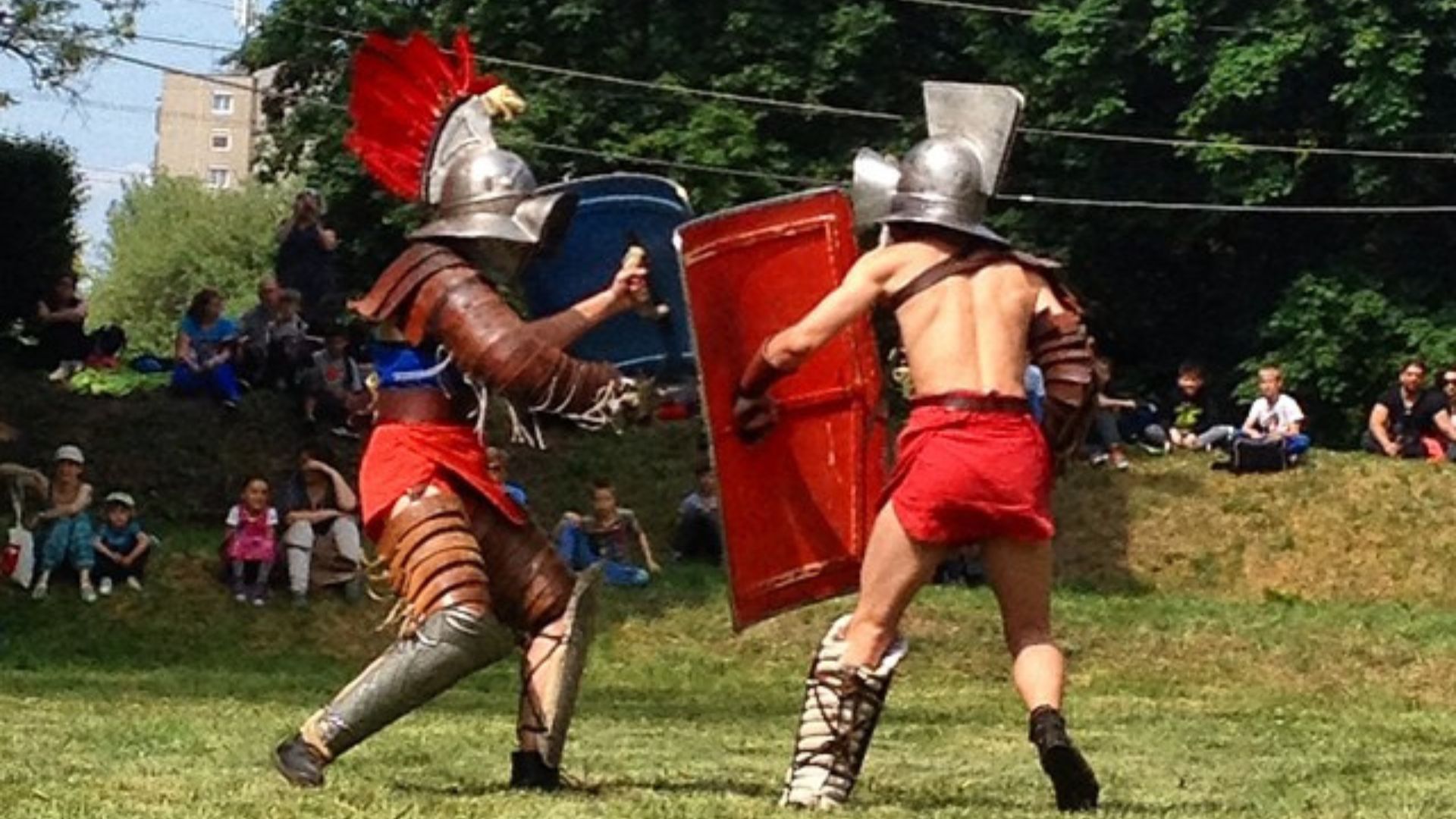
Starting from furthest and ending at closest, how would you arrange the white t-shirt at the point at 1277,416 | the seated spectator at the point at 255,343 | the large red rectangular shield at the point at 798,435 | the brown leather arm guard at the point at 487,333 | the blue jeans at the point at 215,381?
the white t-shirt at the point at 1277,416 → the blue jeans at the point at 215,381 → the seated spectator at the point at 255,343 → the large red rectangular shield at the point at 798,435 → the brown leather arm guard at the point at 487,333

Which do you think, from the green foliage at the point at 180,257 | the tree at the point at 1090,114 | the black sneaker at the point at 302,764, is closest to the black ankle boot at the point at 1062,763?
the black sneaker at the point at 302,764

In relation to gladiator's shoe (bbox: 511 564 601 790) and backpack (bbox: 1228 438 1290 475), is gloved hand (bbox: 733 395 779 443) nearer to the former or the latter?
gladiator's shoe (bbox: 511 564 601 790)

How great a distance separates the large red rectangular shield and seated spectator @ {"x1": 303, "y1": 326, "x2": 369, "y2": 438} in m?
12.9

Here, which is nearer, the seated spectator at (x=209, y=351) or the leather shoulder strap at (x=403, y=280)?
the leather shoulder strap at (x=403, y=280)

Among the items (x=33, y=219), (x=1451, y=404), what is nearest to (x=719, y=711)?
(x=1451, y=404)

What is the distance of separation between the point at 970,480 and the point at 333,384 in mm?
14300

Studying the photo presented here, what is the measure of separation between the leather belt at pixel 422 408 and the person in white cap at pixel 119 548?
10663 millimetres

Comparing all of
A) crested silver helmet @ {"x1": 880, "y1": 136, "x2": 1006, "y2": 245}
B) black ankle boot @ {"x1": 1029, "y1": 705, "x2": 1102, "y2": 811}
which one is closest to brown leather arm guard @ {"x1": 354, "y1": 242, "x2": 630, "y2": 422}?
crested silver helmet @ {"x1": 880, "y1": 136, "x2": 1006, "y2": 245}

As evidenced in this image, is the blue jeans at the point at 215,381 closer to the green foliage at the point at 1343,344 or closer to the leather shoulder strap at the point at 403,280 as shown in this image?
the green foliage at the point at 1343,344

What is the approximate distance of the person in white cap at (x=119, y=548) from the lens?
1859 centimetres

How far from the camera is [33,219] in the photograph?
79.5 feet

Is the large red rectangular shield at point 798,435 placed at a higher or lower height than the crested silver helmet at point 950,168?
lower

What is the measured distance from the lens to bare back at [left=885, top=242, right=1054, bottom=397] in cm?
793

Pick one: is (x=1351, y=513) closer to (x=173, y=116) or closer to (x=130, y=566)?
(x=130, y=566)
